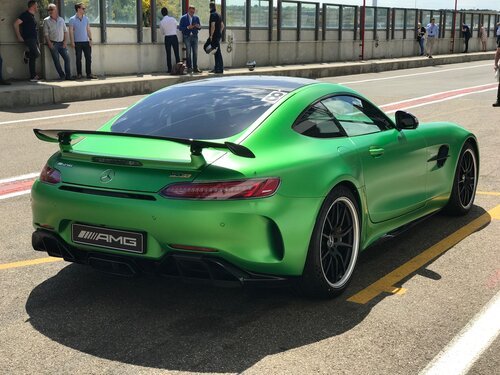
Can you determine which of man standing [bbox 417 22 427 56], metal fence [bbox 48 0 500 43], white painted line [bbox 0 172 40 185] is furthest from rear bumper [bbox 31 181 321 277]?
man standing [bbox 417 22 427 56]

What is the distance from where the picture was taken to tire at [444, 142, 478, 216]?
628 cm

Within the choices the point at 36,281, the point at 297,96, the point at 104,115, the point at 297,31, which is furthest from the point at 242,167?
the point at 297,31

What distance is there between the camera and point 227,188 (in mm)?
3822

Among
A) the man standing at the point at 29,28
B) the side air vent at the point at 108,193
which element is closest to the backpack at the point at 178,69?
the man standing at the point at 29,28

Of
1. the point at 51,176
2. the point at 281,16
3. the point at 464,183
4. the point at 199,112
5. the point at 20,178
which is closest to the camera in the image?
the point at 51,176

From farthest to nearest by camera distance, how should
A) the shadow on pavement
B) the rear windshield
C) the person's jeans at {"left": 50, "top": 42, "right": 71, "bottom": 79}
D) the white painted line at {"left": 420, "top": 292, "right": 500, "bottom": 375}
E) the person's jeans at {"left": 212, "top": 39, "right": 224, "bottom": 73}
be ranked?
the person's jeans at {"left": 212, "top": 39, "right": 224, "bottom": 73} → the person's jeans at {"left": 50, "top": 42, "right": 71, "bottom": 79} → the shadow on pavement → the rear windshield → the white painted line at {"left": 420, "top": 292, "right": 500, "bottom": 375}

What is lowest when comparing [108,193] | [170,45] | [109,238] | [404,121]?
[109,238]

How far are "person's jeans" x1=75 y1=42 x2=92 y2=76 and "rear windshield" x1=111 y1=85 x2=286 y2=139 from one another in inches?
566

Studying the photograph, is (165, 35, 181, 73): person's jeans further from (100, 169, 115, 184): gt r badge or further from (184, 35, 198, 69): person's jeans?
(100, 169, 115, 184): gt r badge

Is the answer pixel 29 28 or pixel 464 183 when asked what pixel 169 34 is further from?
pixel 464 183

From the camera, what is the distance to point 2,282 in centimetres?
468

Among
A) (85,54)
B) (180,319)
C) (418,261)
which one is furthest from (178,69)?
(180,319)

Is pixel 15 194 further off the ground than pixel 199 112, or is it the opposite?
pixel 199 112

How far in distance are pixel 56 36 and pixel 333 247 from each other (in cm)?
1478
